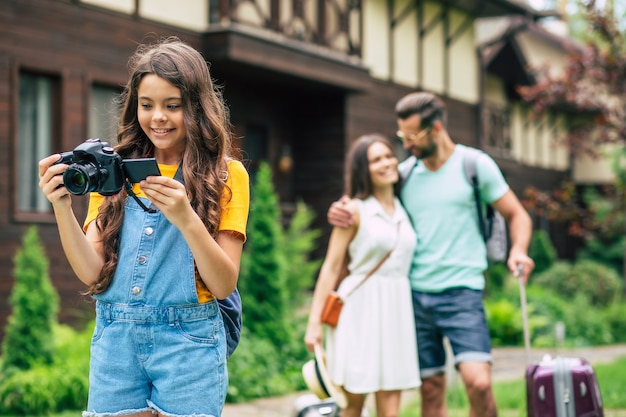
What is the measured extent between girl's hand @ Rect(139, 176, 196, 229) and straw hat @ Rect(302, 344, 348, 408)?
9.15 ft

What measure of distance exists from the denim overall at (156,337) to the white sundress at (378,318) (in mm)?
2425

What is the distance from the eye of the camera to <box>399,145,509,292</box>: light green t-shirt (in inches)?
220

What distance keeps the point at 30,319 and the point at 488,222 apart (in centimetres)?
451

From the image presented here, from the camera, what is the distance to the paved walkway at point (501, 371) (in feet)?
26.9

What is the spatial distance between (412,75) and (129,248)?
16.9 metres

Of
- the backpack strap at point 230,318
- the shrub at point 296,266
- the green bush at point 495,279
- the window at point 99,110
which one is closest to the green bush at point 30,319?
the shrub at point 296,266

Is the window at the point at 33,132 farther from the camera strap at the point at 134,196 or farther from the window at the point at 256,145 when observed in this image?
the camera strap at the point at 134,196

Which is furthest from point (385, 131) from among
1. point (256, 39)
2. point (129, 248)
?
point (129, 248)

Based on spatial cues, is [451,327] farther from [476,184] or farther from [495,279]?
[495,279]

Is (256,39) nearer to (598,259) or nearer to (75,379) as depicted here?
(75,379)

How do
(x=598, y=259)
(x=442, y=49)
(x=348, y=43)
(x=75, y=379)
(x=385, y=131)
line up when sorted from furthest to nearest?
(x=598, y=259) → (x=442, y=49) → (x=385, y=131) → (x=348, y=43) → (x=75, y=379)

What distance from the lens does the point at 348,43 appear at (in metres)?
16.2

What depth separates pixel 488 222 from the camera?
5.76 meters

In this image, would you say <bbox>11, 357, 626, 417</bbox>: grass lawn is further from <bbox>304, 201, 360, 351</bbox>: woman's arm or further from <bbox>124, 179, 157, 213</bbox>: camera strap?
<bbox>124, 179, 157, 213</bbox>: camera strap
